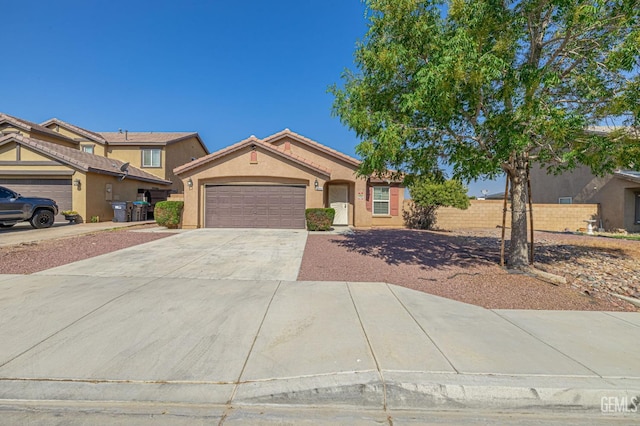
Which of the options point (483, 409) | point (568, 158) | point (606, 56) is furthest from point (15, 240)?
point (606, 56)

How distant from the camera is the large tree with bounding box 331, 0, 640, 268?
17.5ft

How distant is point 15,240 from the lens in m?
10.2

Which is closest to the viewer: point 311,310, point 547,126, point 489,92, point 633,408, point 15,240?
point 633,408

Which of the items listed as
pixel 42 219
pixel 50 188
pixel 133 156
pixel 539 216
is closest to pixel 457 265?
pixel 539 216

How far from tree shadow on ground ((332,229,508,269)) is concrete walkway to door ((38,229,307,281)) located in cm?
220

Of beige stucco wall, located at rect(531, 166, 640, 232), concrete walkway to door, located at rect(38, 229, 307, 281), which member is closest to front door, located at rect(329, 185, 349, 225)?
concrete walkway to door, located at rect(38, 229, 307, 281)

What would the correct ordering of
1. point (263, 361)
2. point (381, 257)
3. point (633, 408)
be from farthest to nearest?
point (381, 257) < point (263, 361) < point (633, 408)

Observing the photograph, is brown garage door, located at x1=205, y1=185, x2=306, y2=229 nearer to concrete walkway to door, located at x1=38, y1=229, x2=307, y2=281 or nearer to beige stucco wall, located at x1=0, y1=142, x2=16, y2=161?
concrete walkway to door, located at x1=38, y1=229, x2=307, y2=281

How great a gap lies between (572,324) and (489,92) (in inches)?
197

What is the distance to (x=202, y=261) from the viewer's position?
7.70m

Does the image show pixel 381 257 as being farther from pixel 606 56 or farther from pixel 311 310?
pixel 606 56

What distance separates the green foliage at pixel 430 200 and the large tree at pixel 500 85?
775 centimetres

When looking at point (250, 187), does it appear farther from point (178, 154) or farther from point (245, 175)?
point (178, 154)

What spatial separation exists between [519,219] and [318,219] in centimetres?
844
